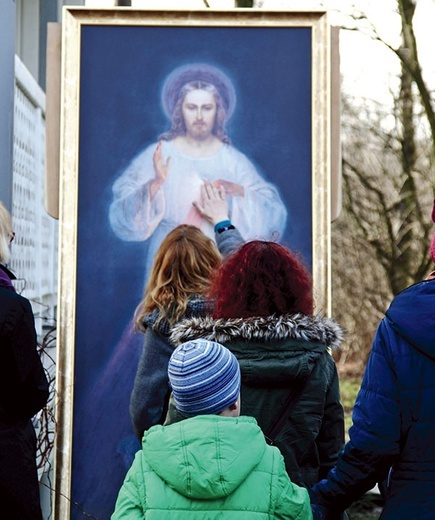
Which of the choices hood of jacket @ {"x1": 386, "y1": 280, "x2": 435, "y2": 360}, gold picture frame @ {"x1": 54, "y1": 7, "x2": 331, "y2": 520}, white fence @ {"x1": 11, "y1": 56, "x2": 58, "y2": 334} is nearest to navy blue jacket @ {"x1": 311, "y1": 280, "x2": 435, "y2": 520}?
hood of jacket @ {"x1": 386, "y1": 280, "x2": 435, "y2": 360}

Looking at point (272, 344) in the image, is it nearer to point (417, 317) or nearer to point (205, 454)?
point (417, 317)

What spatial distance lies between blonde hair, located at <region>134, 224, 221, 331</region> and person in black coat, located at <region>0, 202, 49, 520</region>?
0.69 m

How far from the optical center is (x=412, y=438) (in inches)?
125

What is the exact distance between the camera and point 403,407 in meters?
3.17

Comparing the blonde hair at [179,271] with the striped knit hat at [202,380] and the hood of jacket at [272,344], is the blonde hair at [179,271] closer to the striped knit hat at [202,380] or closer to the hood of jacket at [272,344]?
the hood of jacket at [272,344]

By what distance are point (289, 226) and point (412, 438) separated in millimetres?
2519

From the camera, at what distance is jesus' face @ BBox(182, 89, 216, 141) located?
570cm

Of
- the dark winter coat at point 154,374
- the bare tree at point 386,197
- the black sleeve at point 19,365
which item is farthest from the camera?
the bare tree at point 386,197

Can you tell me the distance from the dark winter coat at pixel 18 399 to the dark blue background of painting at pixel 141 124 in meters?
1.53

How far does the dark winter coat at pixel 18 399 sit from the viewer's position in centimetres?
378

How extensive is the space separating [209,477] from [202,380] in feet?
1.03

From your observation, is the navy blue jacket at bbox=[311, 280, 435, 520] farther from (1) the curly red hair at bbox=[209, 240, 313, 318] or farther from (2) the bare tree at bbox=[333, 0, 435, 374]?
(2) the bare tree at bbox=[333, 0, 435, 374]

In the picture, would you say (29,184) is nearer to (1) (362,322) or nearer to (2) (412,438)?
(2) (412,438)

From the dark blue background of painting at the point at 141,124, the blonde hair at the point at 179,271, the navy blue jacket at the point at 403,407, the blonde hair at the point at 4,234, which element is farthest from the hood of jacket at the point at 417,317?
the dark blue background of painting at the point at 141,124
